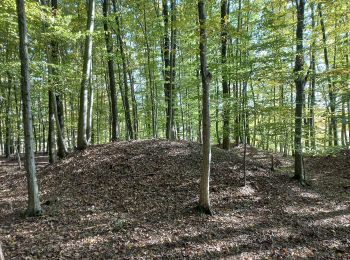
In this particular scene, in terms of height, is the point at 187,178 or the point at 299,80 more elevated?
the point at 299,80

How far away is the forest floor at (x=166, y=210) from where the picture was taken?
16.8 feet

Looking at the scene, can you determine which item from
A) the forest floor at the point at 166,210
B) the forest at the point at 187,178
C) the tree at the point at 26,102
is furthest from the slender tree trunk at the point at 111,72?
the tree at the point at 26,102

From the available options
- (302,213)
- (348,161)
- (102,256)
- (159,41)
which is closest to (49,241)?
(102,256)

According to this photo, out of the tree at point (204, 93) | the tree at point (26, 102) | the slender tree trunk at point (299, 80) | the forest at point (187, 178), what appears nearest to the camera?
the forest at point (187, 178)

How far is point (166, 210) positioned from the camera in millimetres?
6812

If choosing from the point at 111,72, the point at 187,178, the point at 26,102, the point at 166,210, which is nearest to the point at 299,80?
the point at 187,178

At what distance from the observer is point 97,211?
22.3 ft

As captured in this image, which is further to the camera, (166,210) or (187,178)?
(187,178)

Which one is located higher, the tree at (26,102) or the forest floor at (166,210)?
the tree at (26,102)

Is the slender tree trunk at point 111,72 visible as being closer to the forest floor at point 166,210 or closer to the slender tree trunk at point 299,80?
the forest floor at point 166,210

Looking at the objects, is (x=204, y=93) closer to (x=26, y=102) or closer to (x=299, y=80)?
(x=26, y=102)

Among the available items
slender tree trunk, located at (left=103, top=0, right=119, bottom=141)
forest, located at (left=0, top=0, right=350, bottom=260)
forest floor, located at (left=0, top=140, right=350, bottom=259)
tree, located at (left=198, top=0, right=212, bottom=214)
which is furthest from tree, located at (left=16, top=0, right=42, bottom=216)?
slender tree trunk, located at (left=103, top=0, right=119, bottom=141)

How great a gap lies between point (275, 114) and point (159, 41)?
848 centimetres

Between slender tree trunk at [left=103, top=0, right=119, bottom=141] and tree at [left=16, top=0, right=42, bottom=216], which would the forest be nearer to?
tree at [left=16, top=0, right=42, bottom=216]
